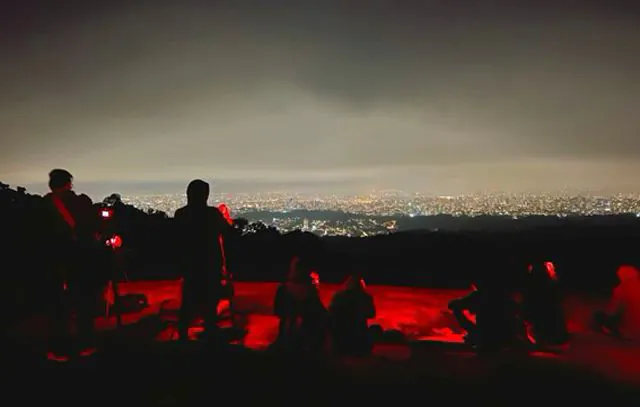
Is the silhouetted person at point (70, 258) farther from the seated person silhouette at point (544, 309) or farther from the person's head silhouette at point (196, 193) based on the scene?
the seated person silhouette at point (544, 309)

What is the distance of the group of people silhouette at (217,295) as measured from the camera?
663 centimetres

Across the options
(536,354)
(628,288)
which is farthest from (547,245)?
(536,354)

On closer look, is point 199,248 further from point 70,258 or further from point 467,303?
point 467,303

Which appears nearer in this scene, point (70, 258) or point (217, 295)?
point (70, 258)

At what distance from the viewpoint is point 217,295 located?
6938 mm

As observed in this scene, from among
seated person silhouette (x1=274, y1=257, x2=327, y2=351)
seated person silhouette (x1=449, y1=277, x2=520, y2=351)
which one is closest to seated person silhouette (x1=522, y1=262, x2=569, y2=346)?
seated person silhouette (x1=449, y1=277, x2=520, y2=351)

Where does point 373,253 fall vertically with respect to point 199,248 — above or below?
below

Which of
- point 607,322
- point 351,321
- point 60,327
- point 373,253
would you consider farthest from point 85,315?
point 373,253

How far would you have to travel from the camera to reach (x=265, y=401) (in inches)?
212

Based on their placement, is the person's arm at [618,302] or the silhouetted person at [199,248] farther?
the person's arm at [618,302]

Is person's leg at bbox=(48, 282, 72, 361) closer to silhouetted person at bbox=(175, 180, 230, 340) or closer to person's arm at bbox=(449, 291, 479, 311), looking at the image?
silhouetted person at bbox=(175, 180, 230, 340)

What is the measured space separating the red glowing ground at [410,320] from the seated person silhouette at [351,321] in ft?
1.24

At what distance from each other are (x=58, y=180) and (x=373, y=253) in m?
15.9


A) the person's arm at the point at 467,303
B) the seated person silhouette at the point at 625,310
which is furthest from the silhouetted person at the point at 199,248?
the seated person silhouette at the point at 625,310
